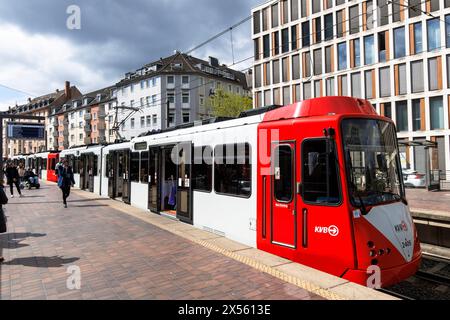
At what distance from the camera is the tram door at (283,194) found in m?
5.87

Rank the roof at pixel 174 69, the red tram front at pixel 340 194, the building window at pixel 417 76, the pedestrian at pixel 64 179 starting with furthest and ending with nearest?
1. the roof at pixel 174 69
2. the building window at pixel 417 76
3. the pedestrian at pixel 64 179
4. the red tram front at pixel 340 194

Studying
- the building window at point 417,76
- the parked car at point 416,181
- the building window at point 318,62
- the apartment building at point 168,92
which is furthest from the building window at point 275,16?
the parked car at point 416,181

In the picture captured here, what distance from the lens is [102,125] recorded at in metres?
67.7

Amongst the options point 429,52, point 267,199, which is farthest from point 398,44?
point 267,199

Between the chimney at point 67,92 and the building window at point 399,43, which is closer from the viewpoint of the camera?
the building window at point 399,43

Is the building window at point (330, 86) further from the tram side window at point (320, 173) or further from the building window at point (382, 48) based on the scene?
the tram side window at point (320, 173)

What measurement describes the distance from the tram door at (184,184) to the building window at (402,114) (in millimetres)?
28835

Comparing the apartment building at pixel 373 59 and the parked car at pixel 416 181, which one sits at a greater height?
the apartment building at pixel 373 59

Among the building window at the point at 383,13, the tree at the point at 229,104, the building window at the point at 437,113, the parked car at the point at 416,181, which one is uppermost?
the building window at the point at 383,13

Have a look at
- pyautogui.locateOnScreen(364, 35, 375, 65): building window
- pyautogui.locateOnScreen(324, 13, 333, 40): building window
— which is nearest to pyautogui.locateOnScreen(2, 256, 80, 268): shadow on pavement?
pyautogui.locateOnScreen(364, 35, 375, 65): building window

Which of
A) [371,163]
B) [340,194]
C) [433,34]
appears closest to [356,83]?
[433,34]

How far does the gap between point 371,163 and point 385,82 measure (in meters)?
31.4

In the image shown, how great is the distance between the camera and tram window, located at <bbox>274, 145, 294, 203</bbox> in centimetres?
596
